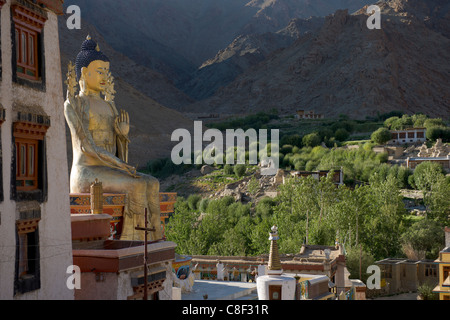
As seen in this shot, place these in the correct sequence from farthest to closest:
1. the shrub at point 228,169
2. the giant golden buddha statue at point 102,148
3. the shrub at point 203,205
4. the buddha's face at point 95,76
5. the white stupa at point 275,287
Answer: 1. the shrub at point 228,169
2. the shrub at point 203,205
3. the buddha's face at point 95,76
4. the giant golden buddha statue at point 102,148
5. the white stupa at point 275,287

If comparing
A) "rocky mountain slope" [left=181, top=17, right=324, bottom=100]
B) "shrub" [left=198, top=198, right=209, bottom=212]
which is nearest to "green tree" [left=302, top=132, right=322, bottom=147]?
"shrub" [left=198, top=198, right=209, bottom=212]

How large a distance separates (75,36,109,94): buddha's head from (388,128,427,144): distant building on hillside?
6580cm

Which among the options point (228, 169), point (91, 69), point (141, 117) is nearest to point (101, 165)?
point (91, 69)

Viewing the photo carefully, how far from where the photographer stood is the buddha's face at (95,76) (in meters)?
18.7

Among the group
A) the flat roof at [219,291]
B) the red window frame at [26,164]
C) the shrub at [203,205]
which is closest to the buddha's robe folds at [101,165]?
the flat roof at [219,291]

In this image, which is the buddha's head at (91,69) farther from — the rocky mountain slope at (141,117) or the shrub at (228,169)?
the shrub at (228,169)

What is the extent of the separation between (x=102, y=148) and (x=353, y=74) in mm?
126579

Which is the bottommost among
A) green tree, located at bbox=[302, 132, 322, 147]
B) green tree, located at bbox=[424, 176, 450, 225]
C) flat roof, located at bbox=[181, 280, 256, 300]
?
green tree, located at bbox=[424, 176, 450, 225]

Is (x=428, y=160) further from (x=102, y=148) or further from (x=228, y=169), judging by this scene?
(x=102, y=148)

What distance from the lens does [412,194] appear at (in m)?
62.8

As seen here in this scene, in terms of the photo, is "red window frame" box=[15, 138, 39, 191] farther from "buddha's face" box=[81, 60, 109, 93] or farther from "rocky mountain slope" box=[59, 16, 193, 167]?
"rocky mountain slope" box=[59, 16, 193, 167]

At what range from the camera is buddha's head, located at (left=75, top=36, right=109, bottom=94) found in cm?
1870

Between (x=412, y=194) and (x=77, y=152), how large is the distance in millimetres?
48004

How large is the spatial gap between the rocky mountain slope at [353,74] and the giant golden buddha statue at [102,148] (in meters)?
112
